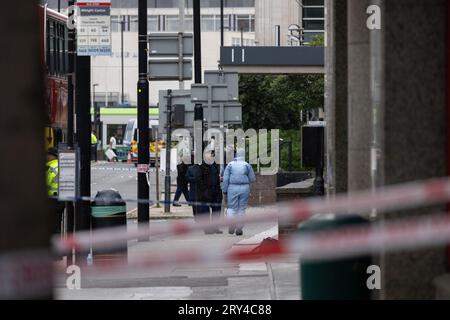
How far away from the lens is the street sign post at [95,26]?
18484 millimetres

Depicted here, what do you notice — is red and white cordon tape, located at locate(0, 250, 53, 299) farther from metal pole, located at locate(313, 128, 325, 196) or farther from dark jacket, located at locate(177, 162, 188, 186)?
dark jacket, located at locate(177, 162, 188, 186)

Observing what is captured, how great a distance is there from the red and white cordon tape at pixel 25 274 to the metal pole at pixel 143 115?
19188mm

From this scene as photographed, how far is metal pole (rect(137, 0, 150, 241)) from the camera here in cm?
2316

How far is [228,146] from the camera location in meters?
39.7

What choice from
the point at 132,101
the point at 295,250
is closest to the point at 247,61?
the point at 295,250

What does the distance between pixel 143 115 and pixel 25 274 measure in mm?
19944

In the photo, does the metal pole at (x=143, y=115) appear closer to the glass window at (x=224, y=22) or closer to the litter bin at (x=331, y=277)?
the litter bin at (x=331, y=277)

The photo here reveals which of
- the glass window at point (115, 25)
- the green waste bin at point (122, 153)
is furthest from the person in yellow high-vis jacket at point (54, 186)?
the glass window at point (115, 25)

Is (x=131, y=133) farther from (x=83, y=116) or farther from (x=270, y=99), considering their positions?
(x=83, y=116)

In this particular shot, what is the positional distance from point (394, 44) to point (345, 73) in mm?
5410

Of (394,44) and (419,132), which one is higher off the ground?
(394,44)

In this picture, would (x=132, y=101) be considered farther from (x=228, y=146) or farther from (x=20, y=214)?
(x=20, y=214)

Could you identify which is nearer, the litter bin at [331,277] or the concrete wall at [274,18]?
the litter bin at [331,277]
